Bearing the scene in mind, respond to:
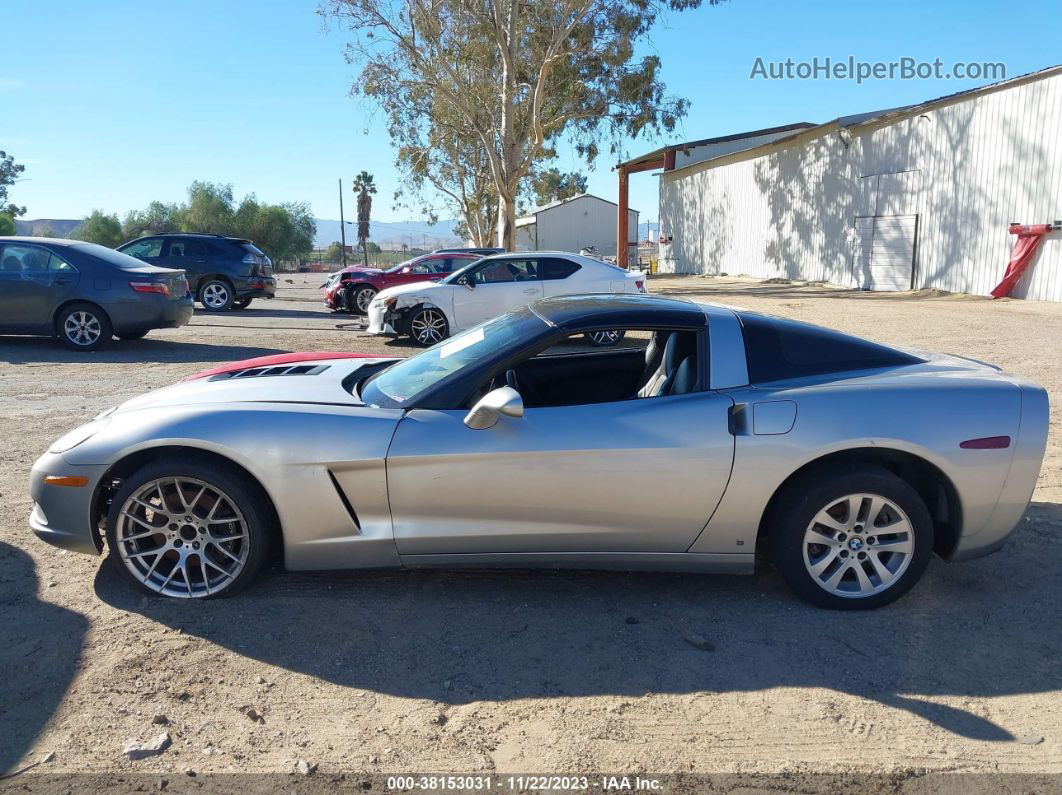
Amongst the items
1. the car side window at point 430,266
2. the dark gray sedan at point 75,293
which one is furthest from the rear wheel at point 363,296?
the dark gray sedan at point 75,293

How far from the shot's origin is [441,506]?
3.58m

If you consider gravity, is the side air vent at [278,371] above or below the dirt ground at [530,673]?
above

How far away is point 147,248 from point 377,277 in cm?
491

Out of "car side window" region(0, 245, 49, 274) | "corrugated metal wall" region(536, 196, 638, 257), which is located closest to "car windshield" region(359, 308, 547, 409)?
"car side window" region(0, 245, 49, 274)

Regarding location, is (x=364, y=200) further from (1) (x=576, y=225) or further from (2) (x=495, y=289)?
(2) (x=495, y=289)

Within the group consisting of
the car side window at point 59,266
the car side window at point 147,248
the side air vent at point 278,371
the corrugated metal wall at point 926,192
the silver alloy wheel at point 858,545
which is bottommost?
the silver alloy wheel at point 858,545


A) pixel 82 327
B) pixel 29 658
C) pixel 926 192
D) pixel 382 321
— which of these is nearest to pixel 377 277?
pixel 382 321

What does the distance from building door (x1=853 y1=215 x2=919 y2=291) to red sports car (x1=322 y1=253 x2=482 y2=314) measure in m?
13.4

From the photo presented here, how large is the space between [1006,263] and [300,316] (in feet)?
55.1

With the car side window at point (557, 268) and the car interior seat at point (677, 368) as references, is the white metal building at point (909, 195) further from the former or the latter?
the car interior seat at point (677, 368)

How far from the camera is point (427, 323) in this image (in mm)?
12625

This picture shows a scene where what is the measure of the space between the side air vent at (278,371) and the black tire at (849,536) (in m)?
2.51

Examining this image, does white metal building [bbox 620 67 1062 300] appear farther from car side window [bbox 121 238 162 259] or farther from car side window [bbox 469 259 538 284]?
car side window [bbox 121 238 162 259]

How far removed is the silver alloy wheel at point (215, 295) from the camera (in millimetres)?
18562
